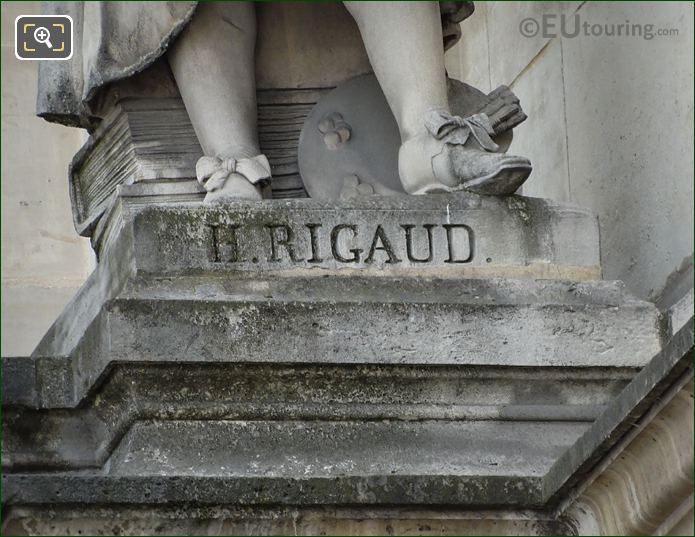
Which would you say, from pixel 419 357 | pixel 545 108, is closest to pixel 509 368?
pixel 419 357

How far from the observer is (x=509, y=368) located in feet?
20.4

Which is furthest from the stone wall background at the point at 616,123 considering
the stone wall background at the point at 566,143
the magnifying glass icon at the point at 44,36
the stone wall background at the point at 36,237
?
the magnifying glass icon at the point at 44,36

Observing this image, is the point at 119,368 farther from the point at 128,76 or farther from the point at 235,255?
the point at 128,76

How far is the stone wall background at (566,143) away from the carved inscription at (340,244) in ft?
3.96

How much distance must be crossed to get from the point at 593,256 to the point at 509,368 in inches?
18.4

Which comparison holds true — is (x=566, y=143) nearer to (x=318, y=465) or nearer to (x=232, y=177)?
(x=232, y=177)

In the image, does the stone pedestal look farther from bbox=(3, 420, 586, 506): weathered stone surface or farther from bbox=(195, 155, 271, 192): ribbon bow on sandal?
bbox=(195, 155, 271, 192): ribbon bow on sandal

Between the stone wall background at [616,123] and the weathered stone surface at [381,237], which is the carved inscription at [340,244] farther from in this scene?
the stone wall background at [616,123]

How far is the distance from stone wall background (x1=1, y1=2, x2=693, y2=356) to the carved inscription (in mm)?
1206

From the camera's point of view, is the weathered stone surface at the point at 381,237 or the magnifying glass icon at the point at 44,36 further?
the magnifying glass icon at the point at 44,36

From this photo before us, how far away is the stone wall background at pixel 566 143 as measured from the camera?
754 cm

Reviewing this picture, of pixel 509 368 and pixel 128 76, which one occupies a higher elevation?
pixel 128 76

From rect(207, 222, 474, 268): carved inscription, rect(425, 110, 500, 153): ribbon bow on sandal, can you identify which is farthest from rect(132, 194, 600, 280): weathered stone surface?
rect(425, 110, 500, 153): ribbon bow on sandal

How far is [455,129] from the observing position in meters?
6.56
